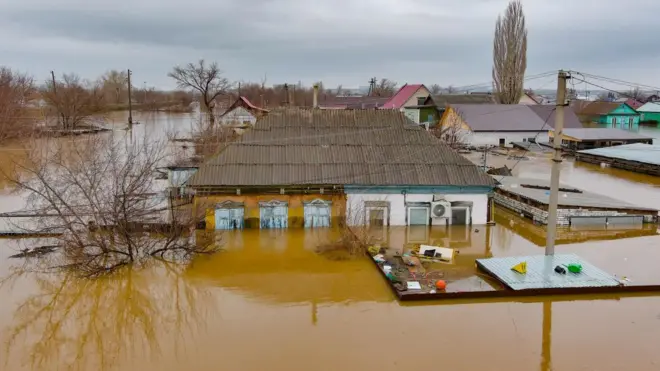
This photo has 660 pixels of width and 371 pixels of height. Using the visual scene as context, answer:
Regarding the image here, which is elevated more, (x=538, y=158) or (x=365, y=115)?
(x=365, y=115)

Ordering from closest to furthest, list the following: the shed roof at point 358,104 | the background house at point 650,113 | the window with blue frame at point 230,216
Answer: the window with blue frame at point 230,216 → the shed roof at point 358,104 → the background house at point 650,113

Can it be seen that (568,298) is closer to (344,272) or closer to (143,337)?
(344,272)

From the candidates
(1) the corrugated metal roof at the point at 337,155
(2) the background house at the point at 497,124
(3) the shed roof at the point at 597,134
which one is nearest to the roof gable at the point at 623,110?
(2) the background house at the point at 497,124

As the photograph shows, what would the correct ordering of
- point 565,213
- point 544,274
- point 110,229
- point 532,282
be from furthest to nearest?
1. point 565,213
2. point 110,229
3. point 544,274
4. point 532,282

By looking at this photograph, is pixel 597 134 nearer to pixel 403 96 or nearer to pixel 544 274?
pixel 403 96

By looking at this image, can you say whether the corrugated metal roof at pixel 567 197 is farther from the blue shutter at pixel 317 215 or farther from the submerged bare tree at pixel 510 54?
the submerged bare tree at pixel 510 54

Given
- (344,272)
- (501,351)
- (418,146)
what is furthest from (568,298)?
(418,146)

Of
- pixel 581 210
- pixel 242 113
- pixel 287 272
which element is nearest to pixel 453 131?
pixel 242 113
